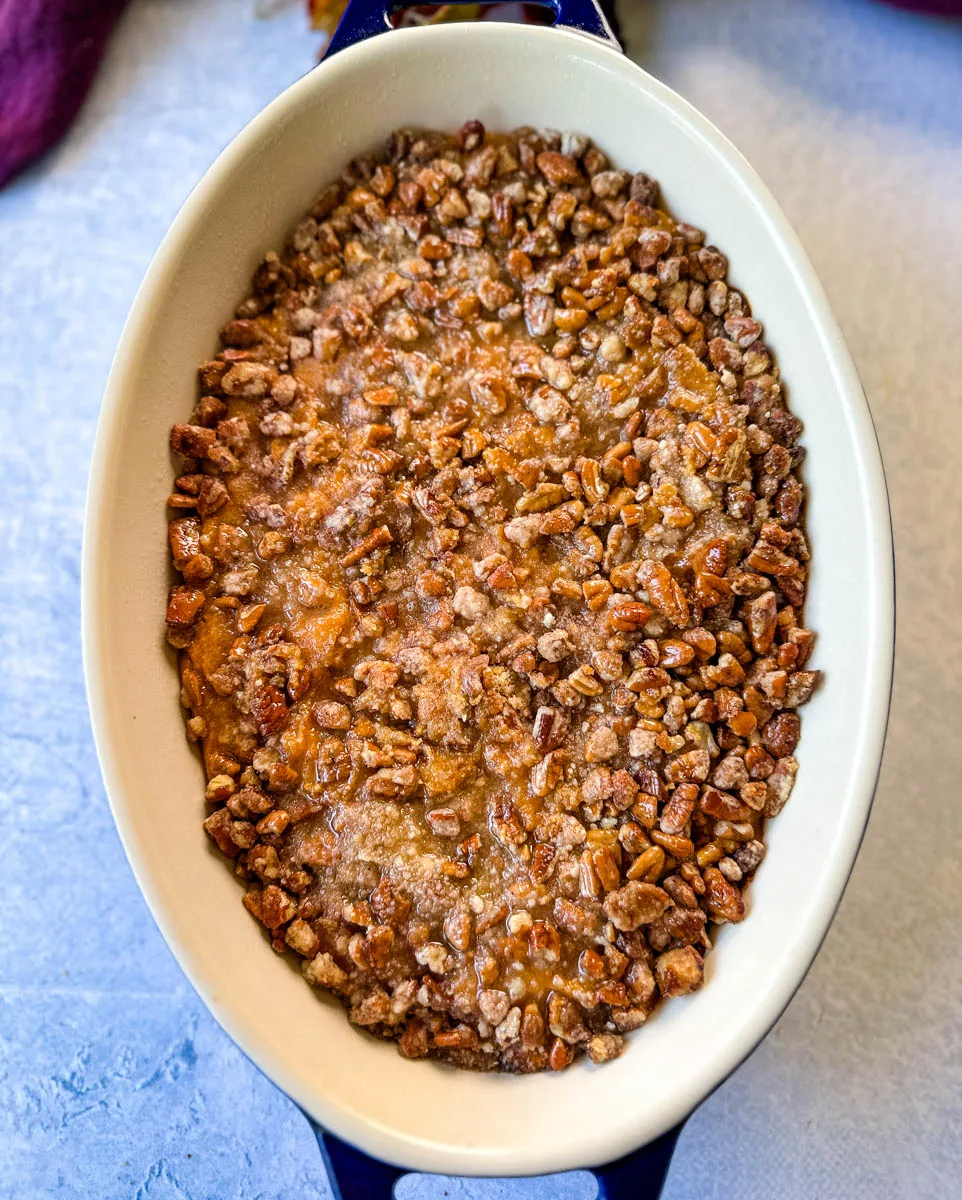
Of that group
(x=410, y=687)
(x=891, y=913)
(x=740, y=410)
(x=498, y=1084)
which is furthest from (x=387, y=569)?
(x=891, y=913)

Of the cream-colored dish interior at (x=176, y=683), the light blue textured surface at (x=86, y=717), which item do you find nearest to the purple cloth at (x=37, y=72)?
the light blue textured surface at (x=86, y=717)

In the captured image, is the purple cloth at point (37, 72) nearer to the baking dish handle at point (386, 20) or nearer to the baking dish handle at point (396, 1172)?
the baking dish handle at point (386, 20)

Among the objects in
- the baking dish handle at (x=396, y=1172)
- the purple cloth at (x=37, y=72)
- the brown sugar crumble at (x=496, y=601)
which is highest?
the purple cloth at (x=37, y=72)

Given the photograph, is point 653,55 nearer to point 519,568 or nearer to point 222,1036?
point 519,568

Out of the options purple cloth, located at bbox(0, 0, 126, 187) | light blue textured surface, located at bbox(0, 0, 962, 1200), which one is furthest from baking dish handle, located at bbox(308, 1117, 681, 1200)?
purple cloth, located at bbox(0, 0, 126, 187)

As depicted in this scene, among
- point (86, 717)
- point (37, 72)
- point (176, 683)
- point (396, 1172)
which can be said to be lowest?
point (396, 1172)

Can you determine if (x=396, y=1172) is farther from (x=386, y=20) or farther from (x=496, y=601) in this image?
(x=386, y=20)

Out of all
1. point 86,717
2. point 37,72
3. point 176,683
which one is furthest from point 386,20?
point 86,717
